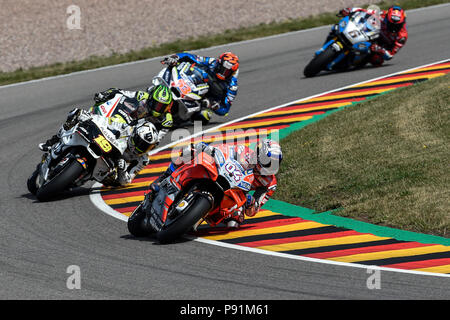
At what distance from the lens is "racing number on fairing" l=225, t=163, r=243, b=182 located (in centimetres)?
976

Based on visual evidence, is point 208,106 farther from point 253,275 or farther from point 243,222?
point 253,275

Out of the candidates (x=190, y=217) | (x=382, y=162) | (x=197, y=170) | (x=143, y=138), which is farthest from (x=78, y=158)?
(x=382, y=162)

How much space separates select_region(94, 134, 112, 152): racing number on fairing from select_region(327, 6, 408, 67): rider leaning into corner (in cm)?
935

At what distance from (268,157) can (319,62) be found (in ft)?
35.9

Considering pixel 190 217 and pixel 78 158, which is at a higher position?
pixel 190 217

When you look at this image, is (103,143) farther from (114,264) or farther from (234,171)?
(114,264)

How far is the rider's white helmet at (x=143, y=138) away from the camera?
38.5 ft

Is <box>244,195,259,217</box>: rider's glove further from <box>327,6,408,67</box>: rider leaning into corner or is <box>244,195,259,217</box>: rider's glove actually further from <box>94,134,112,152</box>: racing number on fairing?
<box>327,6,408,67</box>: rider leaning into corner

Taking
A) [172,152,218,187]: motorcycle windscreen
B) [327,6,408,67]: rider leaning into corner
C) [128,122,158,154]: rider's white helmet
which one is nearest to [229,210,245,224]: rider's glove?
[172,152,218,187]: motorcycle windscreen

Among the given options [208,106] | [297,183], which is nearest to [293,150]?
[297,183]

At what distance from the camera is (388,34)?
20469mm

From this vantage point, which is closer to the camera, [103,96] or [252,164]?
[252,164]

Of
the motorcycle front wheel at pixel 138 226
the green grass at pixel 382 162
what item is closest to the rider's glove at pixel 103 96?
the green grass at pixel 382 162

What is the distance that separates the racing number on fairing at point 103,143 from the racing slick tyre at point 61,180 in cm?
45
